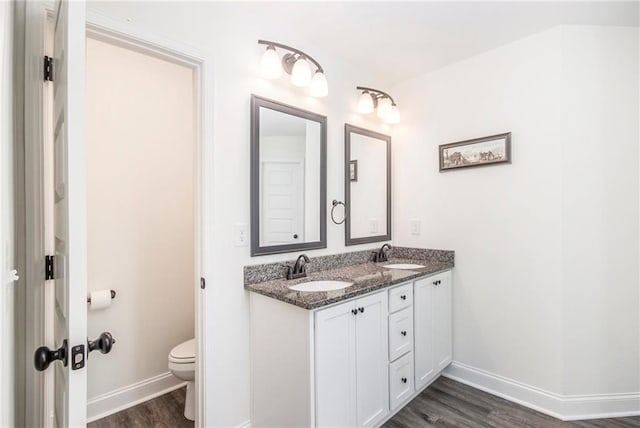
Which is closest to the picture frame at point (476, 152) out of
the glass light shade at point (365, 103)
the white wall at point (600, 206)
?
the white wall at point (600, 206)

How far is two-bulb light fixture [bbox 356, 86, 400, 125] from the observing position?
247 centimetres

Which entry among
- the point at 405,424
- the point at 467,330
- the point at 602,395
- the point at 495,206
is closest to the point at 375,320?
the point at 405,424

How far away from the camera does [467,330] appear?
7.90 ft

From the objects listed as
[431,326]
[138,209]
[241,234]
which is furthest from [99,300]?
[431,326]

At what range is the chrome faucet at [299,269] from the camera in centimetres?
195

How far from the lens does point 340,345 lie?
157 centimetres

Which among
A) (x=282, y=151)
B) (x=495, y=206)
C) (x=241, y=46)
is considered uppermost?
(x=241, y=46)

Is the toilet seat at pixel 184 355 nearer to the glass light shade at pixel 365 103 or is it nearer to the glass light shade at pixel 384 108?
the glass light shade at pixel 365 103

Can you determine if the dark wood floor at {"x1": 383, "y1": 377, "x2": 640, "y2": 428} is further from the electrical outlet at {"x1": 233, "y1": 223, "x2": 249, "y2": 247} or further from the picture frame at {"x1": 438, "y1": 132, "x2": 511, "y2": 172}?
the picture frame at {"x1": 438, "y1": 132, "x2": 511, "y2": 172}

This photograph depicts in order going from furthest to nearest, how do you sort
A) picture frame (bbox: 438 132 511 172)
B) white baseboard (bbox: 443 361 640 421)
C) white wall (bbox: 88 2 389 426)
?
picture frame (bbox: 438 132 511 172) → white baseboard (bbox: 443 361 640 421) → white wall (bbox: 88 2 389 426)

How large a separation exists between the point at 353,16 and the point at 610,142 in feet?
5.70

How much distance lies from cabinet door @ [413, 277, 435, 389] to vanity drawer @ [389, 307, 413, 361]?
6 cm

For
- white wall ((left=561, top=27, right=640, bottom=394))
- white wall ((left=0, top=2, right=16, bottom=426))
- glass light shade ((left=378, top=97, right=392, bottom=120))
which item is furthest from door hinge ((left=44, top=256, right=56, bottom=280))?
white wall ((left=561, top=27, right=640, bottom=394))

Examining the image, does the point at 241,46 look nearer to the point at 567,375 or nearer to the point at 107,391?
the point at 107,391
